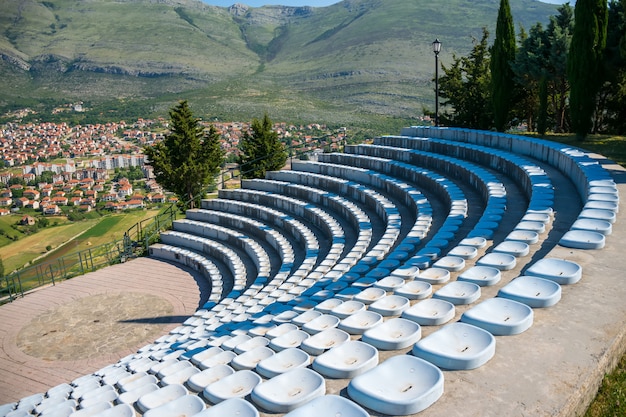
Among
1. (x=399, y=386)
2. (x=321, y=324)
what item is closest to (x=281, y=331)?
(x=321, y=324)

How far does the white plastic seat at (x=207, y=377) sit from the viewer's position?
4309 mm

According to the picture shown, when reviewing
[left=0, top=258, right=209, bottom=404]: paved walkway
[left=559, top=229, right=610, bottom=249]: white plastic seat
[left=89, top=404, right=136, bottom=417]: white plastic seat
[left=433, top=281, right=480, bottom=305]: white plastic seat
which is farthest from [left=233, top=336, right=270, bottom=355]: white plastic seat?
[left=0, top=258, right=209, bottom=404]: paved walkway

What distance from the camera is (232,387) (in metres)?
3.94

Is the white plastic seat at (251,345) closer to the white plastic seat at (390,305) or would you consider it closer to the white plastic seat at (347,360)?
the white plastic seat at (390,305)

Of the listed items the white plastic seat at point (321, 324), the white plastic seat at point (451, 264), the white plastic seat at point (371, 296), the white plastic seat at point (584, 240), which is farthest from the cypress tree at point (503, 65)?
the white plastic seat at point (321, 324)

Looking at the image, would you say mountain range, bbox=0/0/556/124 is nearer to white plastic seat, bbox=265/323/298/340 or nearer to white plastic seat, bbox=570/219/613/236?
white plastic seat, bbox=570/219/613/236

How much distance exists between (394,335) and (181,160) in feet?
70.5

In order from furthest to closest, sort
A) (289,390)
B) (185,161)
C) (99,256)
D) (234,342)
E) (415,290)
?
(185,161)
(99,256)
(234,342)
(415,290)
(289,390)

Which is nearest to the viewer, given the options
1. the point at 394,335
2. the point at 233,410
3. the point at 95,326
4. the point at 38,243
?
the point at 233,410

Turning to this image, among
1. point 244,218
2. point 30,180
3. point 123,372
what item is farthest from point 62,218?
point 123,372

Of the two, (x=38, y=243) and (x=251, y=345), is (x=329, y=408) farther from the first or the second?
(x=38, y=243)

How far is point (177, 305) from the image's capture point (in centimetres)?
1320

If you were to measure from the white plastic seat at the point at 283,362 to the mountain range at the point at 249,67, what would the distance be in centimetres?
8494

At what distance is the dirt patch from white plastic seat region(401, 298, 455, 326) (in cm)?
825
